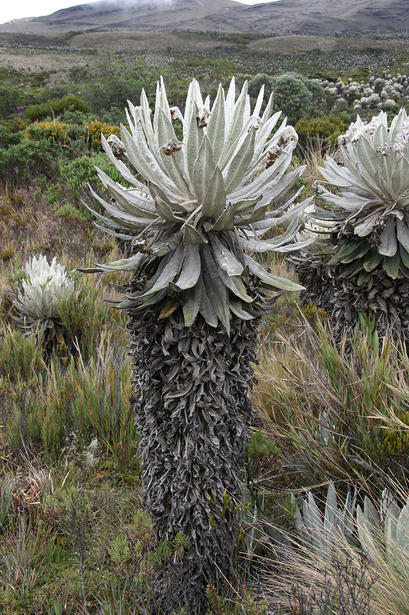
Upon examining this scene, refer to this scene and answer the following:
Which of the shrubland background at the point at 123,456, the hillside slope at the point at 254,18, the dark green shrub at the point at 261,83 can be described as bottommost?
the shrubland background at the point at 123,456

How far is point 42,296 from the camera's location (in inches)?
167

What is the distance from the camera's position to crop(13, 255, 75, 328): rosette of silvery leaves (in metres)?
4.24

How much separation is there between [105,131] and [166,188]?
390 inches

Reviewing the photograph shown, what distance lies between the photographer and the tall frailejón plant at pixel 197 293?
1649 mm

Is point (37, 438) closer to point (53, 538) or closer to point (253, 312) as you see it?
point (53, 538)

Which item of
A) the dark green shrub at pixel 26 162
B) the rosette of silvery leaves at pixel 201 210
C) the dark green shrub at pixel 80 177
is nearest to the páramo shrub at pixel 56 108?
the dark green shrub at pixel 26 162

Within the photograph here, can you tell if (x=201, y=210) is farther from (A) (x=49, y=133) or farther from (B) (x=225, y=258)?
(A) (x=49, y=133)

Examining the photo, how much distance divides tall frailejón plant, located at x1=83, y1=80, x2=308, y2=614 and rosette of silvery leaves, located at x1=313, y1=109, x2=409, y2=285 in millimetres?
1309

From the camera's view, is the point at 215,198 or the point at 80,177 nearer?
the point at 215,198

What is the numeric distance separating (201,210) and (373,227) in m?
1.77

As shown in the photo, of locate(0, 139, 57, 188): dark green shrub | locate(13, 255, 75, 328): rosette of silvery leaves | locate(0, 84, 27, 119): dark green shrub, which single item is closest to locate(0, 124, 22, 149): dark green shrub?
locate(0, 139, 57, 188): dark green shrub

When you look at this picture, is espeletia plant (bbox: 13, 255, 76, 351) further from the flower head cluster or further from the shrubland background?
the flower head cluster

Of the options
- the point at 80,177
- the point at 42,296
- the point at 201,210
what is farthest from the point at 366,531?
the point at 80,177

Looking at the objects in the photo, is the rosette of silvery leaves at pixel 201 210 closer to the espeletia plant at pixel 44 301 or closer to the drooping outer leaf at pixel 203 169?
the drooping outer leaf at pixel 203 169
